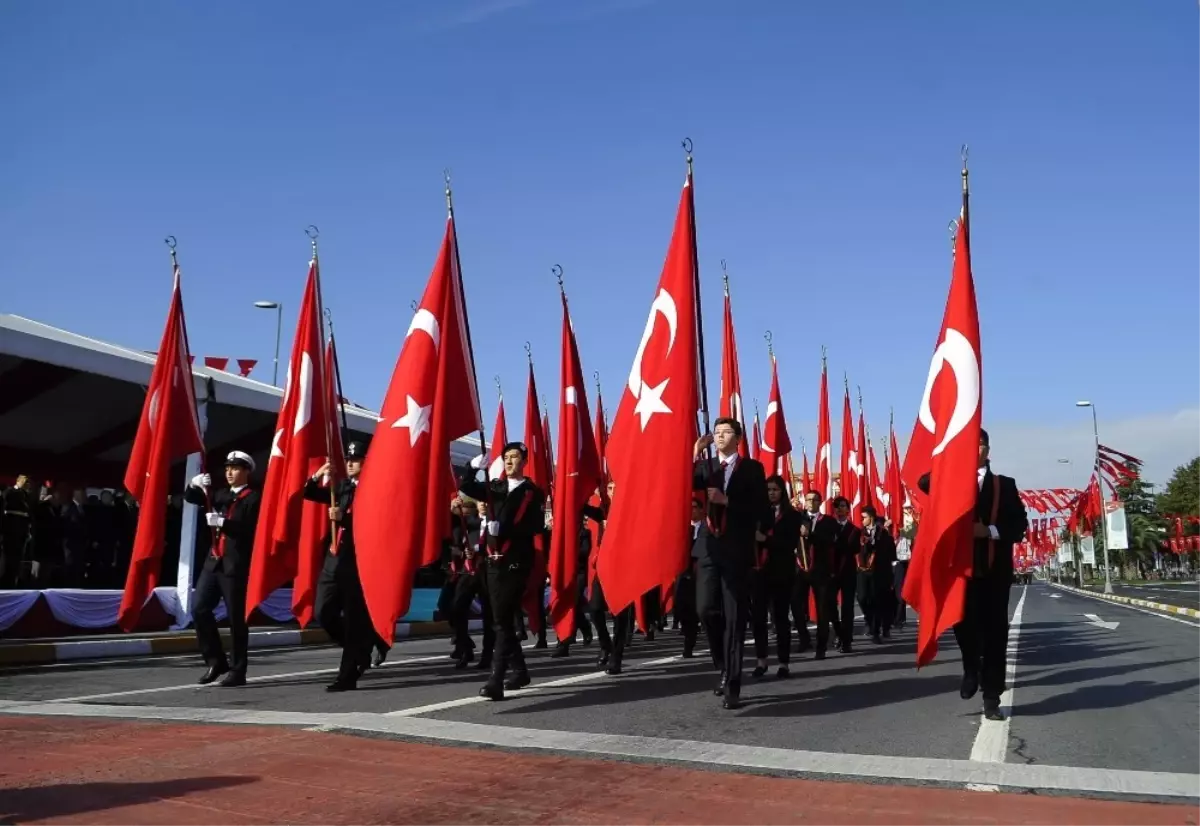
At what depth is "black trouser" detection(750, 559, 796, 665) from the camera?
10219mm

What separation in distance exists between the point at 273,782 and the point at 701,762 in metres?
2.01

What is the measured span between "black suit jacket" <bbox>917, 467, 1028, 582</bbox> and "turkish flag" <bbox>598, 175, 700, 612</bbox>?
1.96 metres

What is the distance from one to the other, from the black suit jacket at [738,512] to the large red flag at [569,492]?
351cm

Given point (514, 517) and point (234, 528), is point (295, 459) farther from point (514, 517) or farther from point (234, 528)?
point (514, 517)

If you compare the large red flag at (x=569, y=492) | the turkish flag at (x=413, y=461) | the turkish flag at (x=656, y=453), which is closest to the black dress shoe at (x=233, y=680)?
the turkish flag at (x=413, y=461)

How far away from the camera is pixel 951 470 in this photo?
7305mm

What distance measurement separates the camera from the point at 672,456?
26.0 ft

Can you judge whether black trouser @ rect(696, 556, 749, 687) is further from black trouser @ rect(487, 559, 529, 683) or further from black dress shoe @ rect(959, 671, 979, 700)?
black dress shoe @ rect(959, 671, 979, 700)

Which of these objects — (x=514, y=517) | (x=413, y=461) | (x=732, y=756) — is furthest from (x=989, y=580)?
(x=413, y=461)

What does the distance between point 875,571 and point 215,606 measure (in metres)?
9.54

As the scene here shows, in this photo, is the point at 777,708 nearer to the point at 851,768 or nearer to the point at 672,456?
the point at 672,456

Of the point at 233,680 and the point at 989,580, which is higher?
the point at 989,580

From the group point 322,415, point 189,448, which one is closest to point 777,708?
point 322,415

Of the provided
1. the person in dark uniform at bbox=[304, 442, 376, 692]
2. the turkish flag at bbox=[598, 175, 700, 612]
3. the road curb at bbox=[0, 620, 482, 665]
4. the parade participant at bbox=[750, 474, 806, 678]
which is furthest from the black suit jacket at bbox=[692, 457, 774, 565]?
the road curb at bbox=[0, 620, 482, 665]
